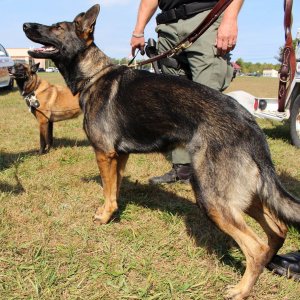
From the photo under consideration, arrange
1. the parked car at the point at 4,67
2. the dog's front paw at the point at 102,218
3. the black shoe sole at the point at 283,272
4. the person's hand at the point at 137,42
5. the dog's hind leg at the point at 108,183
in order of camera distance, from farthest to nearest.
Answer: the parked car at the point at 4,67
the person's hand at the point at 137,42
the dog's front paw at the point at 102,218
the dog's hind leg at the point at 108,183
the black shoe sole at the point at 283,272

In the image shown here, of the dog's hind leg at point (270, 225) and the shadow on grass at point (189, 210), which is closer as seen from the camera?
the dog's hind leg at point (270, 225)

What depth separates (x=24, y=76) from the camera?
6.45 meters

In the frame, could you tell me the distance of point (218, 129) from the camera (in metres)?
2.32

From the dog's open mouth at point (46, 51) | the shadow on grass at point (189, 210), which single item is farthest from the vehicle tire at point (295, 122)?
the dog's open mouth at point (46, 51)

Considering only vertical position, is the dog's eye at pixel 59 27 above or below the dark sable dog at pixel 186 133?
above

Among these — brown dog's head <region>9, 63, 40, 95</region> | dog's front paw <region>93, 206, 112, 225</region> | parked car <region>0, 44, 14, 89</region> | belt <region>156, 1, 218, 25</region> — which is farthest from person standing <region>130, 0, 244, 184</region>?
parked car <region>0, 44, 14, 89</region>

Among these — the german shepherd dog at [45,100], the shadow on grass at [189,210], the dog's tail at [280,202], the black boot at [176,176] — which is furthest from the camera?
the german shepherd dog at [45,100]

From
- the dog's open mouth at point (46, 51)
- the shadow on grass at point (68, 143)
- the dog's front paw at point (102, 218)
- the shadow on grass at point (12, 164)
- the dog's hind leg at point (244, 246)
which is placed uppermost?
the dog's open mouth at point (46, 51)

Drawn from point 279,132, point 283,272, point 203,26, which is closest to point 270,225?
point 283,272

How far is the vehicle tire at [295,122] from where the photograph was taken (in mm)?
6184

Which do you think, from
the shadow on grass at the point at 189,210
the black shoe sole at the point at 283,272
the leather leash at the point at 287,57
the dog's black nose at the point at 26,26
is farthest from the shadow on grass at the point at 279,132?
the dog's black nose at the point at 26,26

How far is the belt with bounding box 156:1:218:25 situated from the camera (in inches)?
133

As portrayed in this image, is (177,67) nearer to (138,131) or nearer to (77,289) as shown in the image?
(138,131)

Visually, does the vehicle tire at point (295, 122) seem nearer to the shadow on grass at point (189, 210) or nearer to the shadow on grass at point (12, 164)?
the shadow on grass at point (189, 210)
